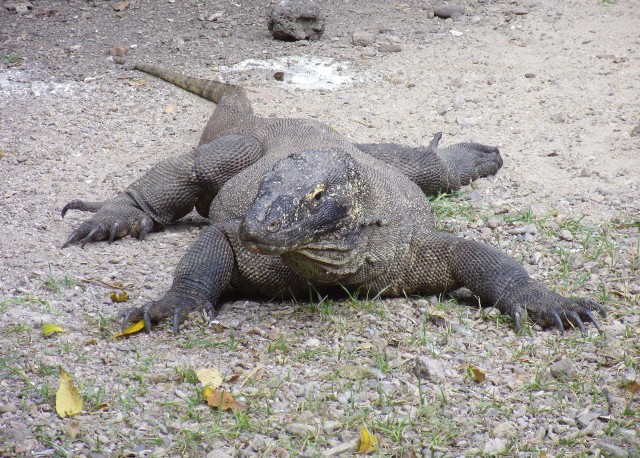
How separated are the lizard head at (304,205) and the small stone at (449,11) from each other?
5808 millimetres

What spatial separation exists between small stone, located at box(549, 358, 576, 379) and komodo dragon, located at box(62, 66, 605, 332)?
1.33 ft

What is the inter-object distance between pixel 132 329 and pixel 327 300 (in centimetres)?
103

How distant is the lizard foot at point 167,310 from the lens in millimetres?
4223

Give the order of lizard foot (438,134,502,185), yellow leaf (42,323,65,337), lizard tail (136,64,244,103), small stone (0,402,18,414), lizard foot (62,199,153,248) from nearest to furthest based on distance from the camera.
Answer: small stone (0,402,18,414)
yellow leaf (42,323,65,337)
lizard foot (62,199,153,248)
lizard foot (438,134,502,185)
lizard tail (136,64,244,103)

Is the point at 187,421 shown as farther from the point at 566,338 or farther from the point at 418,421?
the point at 566,338

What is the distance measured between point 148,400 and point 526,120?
4.84 meters

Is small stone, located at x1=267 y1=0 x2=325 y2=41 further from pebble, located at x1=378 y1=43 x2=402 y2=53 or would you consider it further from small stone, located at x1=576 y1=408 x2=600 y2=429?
small stone, located at x1=576 y1=408 x2=600 y2=429

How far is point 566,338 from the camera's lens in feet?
13.6

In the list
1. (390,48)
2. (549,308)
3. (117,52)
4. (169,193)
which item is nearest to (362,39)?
(390,48)

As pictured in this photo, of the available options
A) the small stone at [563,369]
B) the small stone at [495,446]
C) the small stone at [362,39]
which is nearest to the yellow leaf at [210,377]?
the small stone at [495,446]

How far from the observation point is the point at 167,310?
14.1 ft

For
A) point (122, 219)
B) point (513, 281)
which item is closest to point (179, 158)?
point (122, 219)

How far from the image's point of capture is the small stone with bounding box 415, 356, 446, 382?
12.4 feet

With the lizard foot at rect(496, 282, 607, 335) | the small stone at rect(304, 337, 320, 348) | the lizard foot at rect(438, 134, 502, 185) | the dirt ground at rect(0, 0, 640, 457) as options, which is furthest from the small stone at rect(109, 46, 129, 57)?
the lizard foot at rect(496, 282, 607, 335)
